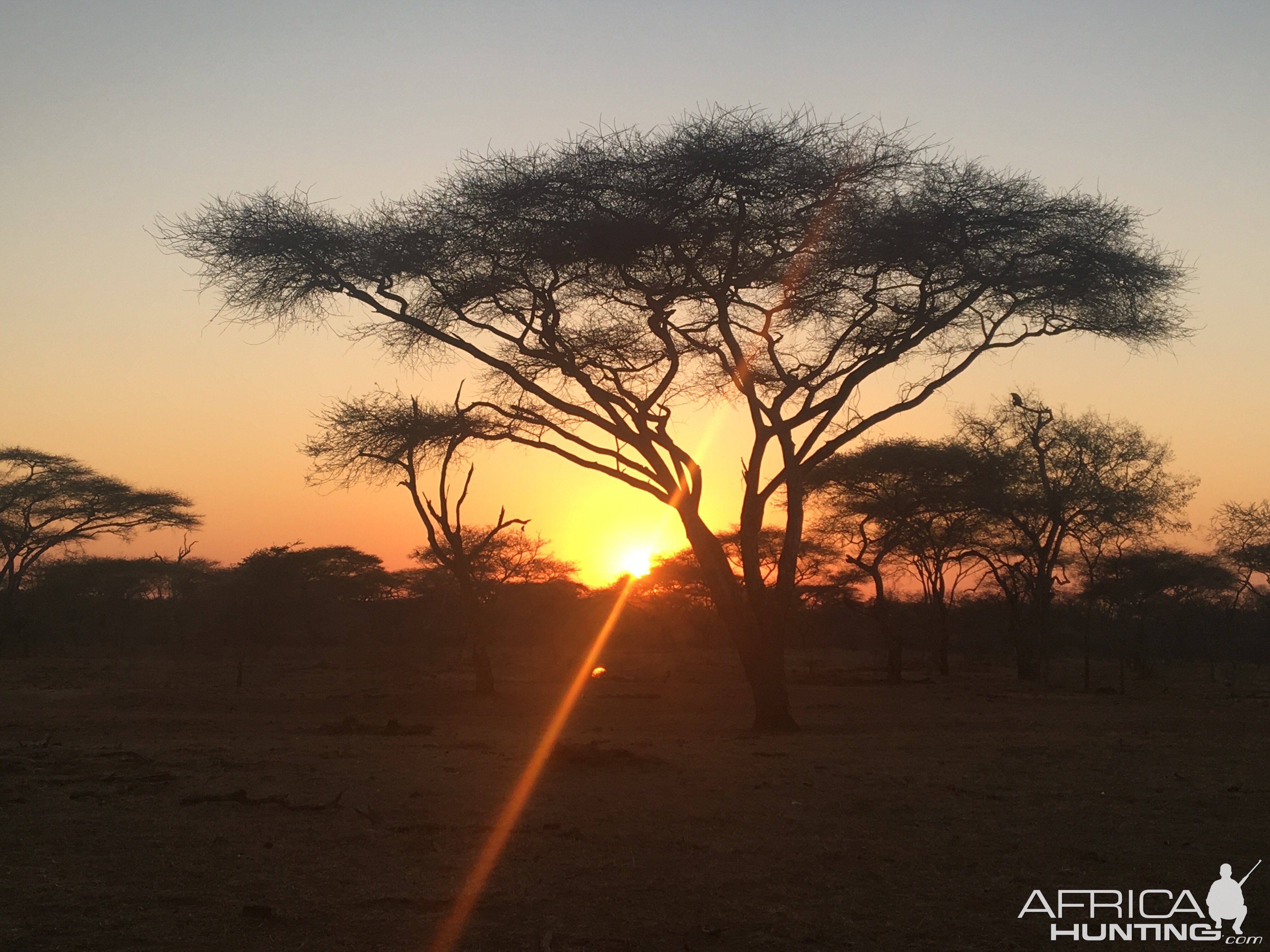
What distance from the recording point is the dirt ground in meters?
4.79

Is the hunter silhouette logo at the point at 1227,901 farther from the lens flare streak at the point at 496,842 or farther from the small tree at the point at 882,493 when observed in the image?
the small tree at the point at 882,493

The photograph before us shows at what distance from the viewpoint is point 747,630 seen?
1335cm

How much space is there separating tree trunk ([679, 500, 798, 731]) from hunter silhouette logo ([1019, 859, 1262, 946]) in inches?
312

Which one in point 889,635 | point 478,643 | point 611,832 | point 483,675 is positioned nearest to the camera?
point 611,832

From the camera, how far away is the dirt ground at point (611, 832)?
4793 millimetres

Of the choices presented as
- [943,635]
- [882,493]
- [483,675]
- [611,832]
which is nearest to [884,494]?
[882,493]

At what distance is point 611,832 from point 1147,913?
9.86 ft

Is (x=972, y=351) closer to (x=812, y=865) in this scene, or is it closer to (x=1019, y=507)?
(x=812, y=865)

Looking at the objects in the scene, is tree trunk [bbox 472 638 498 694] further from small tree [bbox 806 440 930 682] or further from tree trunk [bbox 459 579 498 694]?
small tree [bbox 806 440 930 682]

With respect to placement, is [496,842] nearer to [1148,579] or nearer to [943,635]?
[943,635]

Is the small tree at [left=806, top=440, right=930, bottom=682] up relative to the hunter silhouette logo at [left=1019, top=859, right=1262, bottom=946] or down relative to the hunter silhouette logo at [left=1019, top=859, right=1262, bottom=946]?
up

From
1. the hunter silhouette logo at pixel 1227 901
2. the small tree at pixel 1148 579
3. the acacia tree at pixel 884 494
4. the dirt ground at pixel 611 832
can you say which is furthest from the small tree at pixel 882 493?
the hunter silhouette logo at pixel 1227 901

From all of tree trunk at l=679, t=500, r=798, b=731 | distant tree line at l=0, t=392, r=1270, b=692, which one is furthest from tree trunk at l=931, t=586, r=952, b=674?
tree trunk at l=679, t=500, r=798, b=731

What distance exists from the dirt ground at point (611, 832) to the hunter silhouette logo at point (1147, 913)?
0.28ft
